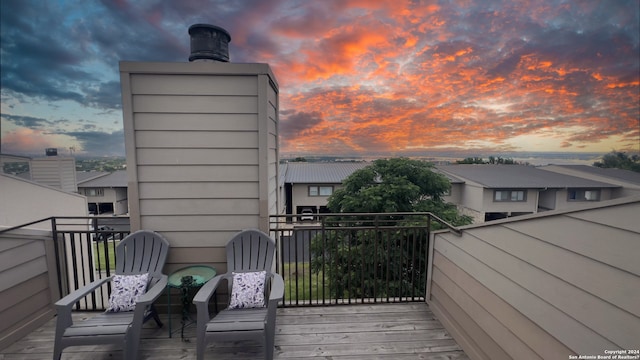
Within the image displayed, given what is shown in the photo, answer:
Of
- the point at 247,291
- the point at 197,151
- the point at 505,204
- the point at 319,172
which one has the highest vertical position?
the point at 197,151

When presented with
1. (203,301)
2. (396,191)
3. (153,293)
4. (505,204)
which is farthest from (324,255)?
(505,204)

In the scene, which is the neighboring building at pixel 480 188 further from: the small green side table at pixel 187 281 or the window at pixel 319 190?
the small green side table at pixel 187 281

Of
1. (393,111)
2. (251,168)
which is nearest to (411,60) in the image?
(393,111)

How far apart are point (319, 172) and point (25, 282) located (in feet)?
43.9

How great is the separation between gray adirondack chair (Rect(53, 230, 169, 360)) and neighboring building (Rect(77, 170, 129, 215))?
13.5 meters

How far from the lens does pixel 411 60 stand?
5969 mm

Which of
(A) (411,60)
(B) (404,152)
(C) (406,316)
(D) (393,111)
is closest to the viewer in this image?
(C) (406,316)

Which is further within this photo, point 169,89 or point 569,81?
point 569,81

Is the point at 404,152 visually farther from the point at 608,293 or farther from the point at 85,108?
the point at 85,108

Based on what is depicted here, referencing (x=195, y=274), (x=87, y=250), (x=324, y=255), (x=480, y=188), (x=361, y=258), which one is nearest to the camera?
(x=195, y=274)

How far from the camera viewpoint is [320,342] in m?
2.18

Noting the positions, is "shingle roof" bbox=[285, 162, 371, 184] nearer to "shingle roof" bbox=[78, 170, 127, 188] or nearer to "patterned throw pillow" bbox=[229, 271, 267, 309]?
"shingle roof" bbox=[78, 170, 127, 188]

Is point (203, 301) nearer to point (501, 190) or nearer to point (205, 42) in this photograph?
point (205, 42)

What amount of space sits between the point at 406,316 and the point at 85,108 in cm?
608
